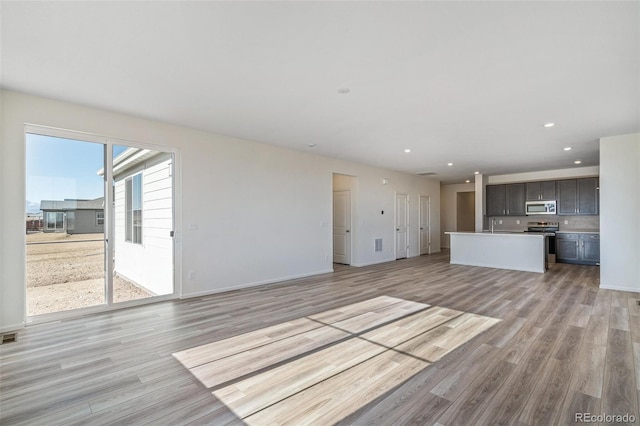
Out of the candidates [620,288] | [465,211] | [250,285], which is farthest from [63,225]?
[465,211]

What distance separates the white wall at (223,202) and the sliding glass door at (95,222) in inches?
6.3

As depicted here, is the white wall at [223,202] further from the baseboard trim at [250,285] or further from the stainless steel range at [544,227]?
the stainless steel range at [544,227]

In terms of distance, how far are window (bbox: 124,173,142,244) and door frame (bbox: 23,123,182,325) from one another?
309mm

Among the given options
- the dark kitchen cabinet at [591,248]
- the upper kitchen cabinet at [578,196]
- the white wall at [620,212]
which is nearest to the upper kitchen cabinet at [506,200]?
the upper kitchen cabinet at [578,196]

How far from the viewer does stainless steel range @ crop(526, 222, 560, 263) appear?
8391mm

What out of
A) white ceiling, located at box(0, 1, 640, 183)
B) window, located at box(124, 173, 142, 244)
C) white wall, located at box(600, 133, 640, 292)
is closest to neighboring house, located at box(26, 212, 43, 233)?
window, located at box(124, 173, 142, 244)

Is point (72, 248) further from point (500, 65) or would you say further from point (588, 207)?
point (588, 207)

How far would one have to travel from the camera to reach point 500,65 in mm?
2754

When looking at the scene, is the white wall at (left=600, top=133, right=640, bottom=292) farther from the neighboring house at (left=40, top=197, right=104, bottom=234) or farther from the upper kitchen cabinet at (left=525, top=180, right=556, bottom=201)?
the neighboring house at (left=40, top=197, right=104, bottom=234)

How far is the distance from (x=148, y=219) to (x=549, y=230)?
9.97m

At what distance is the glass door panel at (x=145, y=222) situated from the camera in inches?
171

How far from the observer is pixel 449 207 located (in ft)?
39.4

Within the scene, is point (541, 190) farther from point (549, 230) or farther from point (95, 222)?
point (95, 222)

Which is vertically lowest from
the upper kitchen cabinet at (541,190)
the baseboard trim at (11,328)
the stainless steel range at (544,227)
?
the baseboard trim at (11,328)
